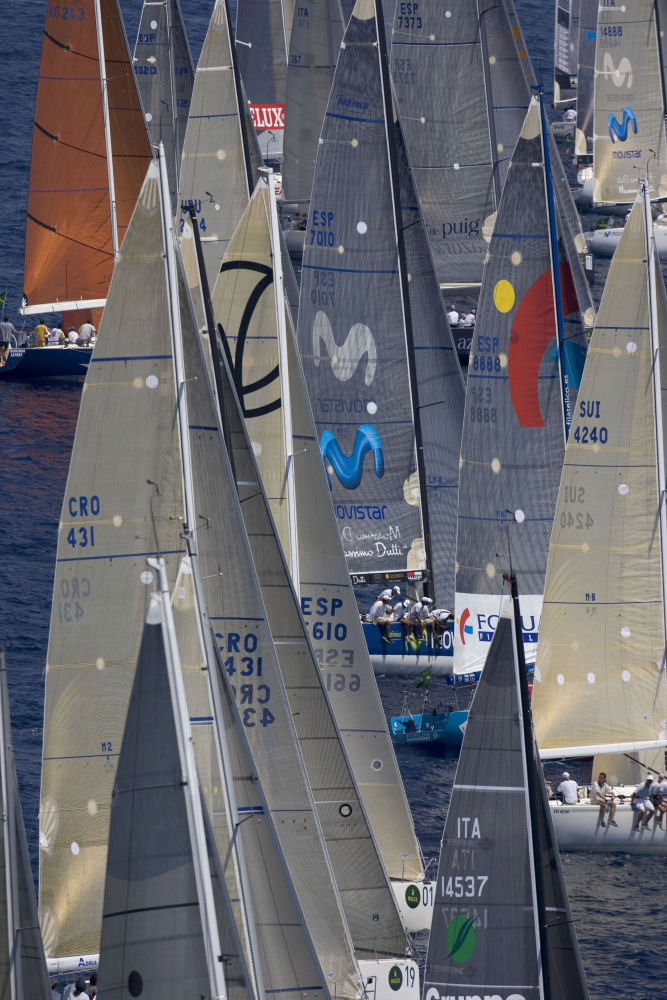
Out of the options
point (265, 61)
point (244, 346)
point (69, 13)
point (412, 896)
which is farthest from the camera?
point (265, 61)

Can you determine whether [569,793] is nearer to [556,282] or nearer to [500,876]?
[556,282]

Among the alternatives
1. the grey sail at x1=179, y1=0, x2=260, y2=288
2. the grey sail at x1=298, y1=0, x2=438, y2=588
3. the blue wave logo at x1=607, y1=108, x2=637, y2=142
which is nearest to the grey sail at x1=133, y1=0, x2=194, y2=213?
the grey sail at x1=179, y1=0, x2=260, y2=288

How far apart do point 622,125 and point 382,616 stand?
3298 cm

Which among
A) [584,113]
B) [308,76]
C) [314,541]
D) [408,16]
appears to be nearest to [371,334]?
[314,541]

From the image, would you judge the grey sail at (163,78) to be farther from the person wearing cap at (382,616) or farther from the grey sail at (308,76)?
the person wearing cap at (382,616)

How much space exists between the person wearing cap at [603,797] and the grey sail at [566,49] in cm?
5579

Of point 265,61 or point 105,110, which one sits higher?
point 265,61

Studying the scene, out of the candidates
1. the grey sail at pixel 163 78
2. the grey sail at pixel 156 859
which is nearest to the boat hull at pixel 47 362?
the grey sail at pixel 163 78

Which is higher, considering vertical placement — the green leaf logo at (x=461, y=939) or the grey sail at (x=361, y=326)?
the grey sail at (x=361, y=326)

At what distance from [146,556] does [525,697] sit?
17.2 ft

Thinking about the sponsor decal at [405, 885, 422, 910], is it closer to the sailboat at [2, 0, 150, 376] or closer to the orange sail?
the sailboat at [2, 0, 150, 376]

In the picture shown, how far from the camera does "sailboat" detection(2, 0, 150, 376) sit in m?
63.0

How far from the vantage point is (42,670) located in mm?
46000

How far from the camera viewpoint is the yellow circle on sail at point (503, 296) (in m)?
43.2
